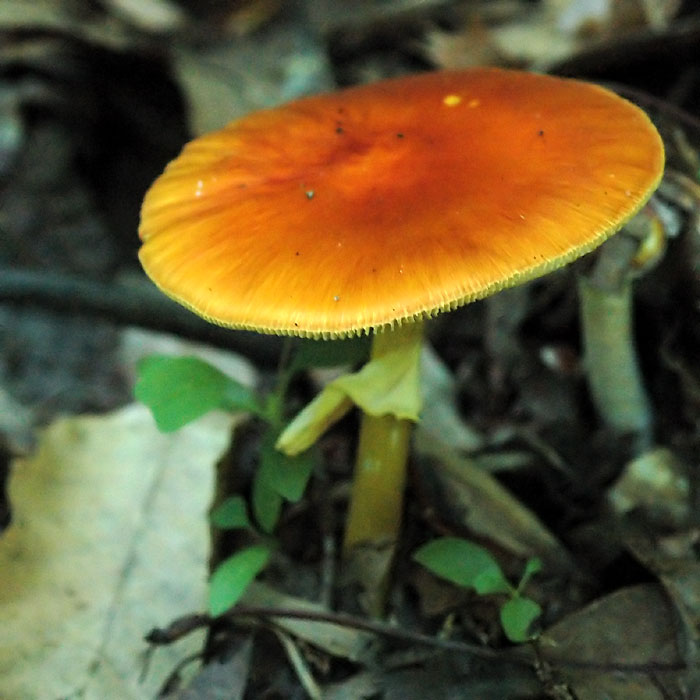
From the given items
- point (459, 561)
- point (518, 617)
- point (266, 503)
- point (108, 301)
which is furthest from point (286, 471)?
point (108, 301)

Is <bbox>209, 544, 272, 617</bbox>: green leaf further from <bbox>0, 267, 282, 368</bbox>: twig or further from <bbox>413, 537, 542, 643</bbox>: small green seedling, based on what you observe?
<bbox>0, 267, 282, 368</bbox>: twig

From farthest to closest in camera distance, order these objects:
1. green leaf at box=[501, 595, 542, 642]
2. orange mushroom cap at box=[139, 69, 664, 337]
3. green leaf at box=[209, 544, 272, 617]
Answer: green leaf at box=[209, 544, 272, 617], green leaf at box=[501, 595, 542, 642], orange mushroom cap at box=[139, 69, 664, 337]

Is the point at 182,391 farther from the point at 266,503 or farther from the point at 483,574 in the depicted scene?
the point at 483,574

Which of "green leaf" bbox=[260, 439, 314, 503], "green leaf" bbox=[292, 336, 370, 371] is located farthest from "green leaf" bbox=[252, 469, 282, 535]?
"green leaf" bbox=[292, 336, 370, 371]

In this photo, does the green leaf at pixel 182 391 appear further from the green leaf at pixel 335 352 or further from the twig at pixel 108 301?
the twig at pixel 108 301

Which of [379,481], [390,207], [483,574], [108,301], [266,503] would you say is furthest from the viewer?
[108,301]

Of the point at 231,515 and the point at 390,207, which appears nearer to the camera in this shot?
the point at 390,207
